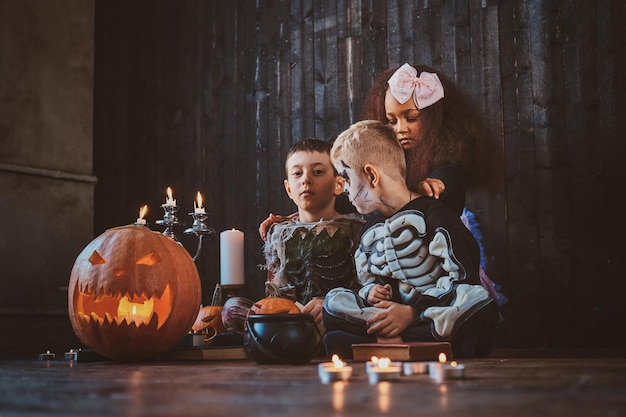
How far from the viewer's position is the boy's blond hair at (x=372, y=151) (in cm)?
199

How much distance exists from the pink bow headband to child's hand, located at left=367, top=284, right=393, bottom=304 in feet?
1.86

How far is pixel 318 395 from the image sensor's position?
2.79 ft

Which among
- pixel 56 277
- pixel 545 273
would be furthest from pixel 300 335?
pixel 56 277

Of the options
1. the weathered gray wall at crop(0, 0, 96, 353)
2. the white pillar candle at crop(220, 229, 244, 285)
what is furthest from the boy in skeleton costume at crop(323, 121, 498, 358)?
the weathered gray wall at crop(0, 0, 96, 353)

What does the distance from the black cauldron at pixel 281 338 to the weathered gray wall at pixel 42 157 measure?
5.97 ft

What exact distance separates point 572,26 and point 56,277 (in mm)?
2327

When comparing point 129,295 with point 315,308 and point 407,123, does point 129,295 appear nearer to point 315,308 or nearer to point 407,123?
point 315,308

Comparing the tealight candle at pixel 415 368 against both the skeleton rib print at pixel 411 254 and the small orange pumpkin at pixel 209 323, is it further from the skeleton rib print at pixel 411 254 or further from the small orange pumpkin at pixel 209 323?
the small orange pumpkin at pixel 209 323

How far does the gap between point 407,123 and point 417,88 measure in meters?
0.11

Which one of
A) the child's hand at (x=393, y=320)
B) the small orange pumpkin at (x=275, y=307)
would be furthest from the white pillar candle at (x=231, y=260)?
the child's hand at (x=393, y=320)

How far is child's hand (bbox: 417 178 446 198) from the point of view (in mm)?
1976

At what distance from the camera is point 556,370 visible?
3.91 ft

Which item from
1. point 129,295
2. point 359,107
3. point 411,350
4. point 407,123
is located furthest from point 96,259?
point 359,107

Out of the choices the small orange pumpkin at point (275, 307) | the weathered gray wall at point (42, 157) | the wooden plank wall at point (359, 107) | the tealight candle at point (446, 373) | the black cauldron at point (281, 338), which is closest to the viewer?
the tealight candle at point (446, 373)
